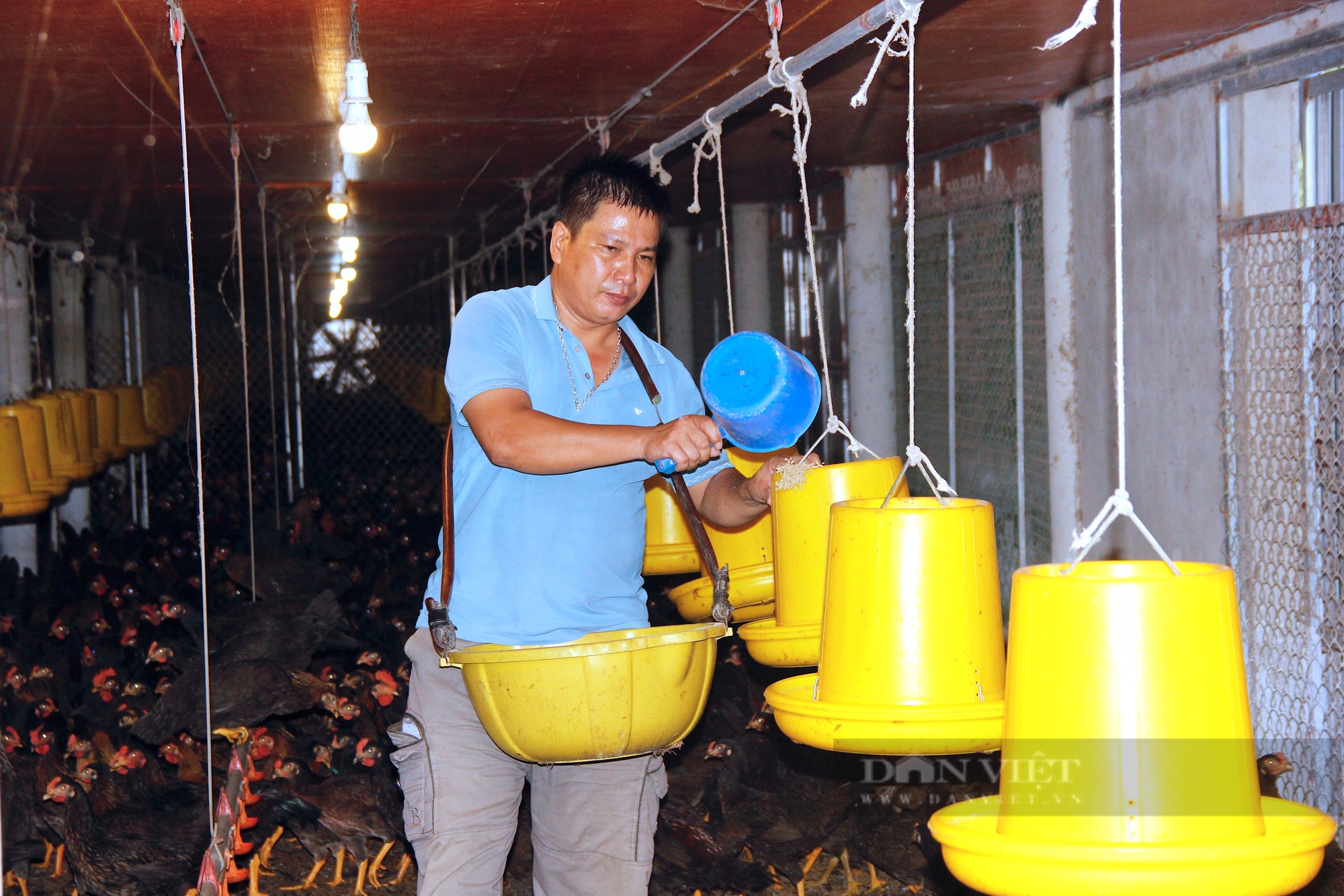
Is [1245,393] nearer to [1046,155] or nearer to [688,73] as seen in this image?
[1046,155]

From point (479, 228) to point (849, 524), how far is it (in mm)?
8832

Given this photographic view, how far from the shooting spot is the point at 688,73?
14.2 feet

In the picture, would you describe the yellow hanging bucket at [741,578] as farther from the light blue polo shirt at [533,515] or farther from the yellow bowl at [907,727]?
the yellow bowl at [907,727]

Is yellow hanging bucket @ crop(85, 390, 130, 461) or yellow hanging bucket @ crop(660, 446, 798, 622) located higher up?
yellow hanging bucket @ crop(85, 390, 130, 461)

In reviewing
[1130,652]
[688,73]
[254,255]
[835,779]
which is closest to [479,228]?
[254,255]

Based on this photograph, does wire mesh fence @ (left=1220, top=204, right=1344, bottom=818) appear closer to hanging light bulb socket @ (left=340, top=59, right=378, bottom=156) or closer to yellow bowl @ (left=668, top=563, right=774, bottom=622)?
yellow bowl @ (left=668, top=563, right=774, bottom=622)

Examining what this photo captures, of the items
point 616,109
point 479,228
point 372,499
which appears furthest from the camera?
point 479,228

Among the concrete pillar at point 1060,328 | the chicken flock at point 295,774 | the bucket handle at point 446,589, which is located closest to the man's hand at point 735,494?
the bucket handle at point 446,589

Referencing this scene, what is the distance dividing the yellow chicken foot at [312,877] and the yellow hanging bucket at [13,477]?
1537 mm

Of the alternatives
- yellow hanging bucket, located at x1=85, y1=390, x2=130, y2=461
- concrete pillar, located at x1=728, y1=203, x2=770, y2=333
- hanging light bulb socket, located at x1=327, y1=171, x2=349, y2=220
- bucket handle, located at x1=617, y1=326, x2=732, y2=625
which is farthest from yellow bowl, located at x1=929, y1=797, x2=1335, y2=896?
concrete pillar, located at x1=728, y1=203, x2=770, y2=333

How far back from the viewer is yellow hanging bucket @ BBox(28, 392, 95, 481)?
518cm

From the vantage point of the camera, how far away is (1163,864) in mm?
1153

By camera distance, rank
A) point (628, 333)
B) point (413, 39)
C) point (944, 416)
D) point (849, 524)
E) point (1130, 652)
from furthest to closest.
A: point (944, 416)
point (413, 39)
point (628, 333)
point (849, 524)
point (1130, 652)

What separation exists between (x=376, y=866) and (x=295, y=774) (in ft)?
1.36
